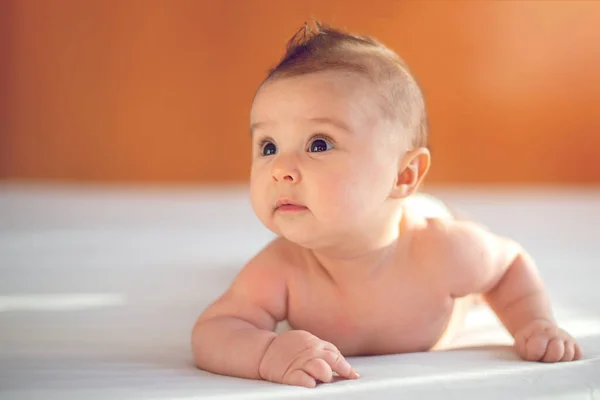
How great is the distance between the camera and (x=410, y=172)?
3.32 feet

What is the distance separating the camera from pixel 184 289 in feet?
4.78

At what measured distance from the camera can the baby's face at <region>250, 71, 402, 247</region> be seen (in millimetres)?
919

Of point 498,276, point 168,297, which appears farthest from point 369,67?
point 168,297

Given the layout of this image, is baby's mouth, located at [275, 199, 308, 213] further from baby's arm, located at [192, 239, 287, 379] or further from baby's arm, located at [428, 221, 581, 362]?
baby's arm, located at [428, 221, 581, 362]

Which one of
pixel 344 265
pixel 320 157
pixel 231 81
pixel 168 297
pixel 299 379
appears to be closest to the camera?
pixel 299 379

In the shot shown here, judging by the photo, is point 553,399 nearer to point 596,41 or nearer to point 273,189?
point 273,189

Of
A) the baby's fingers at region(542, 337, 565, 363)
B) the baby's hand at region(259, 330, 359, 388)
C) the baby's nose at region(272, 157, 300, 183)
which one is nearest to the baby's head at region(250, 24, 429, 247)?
the baby's nose at region(272, 157, 300, 183)

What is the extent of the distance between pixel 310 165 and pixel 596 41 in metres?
2.52

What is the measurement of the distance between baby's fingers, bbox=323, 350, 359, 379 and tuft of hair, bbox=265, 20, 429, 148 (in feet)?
0.97

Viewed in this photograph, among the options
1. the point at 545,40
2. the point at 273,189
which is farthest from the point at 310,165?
the point at 545,40

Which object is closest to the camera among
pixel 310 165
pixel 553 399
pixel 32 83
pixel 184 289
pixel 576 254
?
pixel 553 399

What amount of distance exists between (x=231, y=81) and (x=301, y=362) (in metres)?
2.31

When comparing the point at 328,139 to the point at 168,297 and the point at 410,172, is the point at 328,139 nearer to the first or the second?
the point at 410,172

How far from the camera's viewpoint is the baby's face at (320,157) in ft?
3.01
